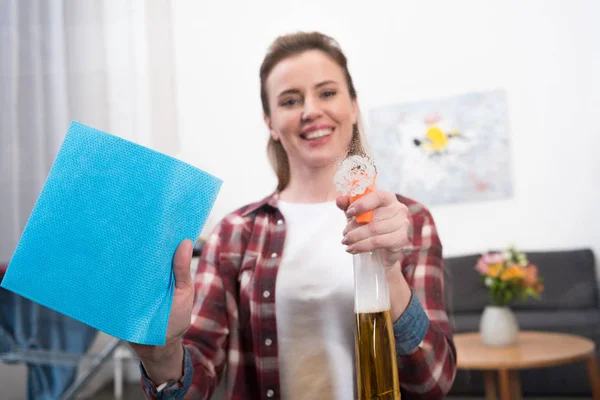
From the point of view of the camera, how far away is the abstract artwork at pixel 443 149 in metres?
0.56

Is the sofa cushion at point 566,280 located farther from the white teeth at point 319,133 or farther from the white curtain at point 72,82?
the white curtain at point 72,82

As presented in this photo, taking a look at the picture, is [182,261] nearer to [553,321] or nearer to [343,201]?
[343,201]

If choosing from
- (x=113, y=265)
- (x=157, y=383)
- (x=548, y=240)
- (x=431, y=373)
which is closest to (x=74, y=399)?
(x=157, y=383)

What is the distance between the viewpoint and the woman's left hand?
1.57 ft

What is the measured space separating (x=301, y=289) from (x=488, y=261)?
20 cm

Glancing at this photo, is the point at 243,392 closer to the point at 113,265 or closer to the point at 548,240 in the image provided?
the point at 113,265

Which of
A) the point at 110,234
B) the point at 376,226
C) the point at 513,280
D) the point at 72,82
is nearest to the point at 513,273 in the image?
the point at 513,280

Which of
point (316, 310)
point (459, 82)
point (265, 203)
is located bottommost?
point (316, 310)

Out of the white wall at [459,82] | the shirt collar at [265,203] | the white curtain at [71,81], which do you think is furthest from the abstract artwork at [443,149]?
the white curtain at [71,81]

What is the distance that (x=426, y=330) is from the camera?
0.56m

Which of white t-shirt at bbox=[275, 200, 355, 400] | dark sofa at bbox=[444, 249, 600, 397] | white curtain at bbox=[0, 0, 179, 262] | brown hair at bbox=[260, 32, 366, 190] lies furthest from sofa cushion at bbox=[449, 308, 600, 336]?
white curtain at bbox=[0, 0, 179, 262]

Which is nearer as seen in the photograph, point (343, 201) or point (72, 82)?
point (343, 201)

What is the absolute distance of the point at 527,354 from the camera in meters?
0.58

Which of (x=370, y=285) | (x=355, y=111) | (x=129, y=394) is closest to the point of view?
(x=370, y=285)
